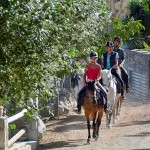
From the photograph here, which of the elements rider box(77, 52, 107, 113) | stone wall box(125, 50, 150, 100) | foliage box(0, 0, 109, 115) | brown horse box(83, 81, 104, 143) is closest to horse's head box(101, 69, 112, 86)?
rider box(77, 52, 107, 113)

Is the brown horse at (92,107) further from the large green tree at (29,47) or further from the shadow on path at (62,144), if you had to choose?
the large green tree at (29,47)

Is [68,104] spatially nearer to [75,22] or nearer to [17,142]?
[17,142]

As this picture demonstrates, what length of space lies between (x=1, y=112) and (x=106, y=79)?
440 cm

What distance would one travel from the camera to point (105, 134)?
17.2 m

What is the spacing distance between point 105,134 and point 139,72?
905 centimetres

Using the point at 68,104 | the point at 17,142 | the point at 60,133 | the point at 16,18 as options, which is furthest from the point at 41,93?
the point at 68,104

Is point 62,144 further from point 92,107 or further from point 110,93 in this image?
point 110,93

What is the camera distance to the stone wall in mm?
25203

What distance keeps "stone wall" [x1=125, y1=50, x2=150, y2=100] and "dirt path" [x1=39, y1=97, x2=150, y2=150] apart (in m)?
3.35

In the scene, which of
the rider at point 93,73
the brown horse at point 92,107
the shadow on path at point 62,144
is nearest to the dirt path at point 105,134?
the shadow on path at point 62,144

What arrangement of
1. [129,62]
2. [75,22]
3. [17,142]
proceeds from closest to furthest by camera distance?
[75,22]
[17,142]
[129,62]

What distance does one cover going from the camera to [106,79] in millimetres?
16984

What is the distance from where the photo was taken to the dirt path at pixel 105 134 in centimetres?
1560

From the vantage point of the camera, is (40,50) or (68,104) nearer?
(40,50)
